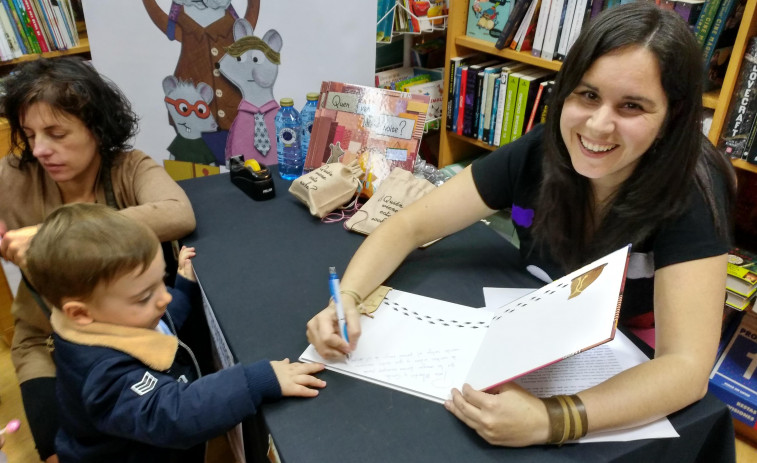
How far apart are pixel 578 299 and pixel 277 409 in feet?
1.66

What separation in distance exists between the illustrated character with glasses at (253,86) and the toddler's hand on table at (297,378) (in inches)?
47.0

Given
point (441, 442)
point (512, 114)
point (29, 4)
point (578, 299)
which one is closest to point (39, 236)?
point (441, 442)

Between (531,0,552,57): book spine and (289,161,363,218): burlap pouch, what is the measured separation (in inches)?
39.2

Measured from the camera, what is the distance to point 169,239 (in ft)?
4.27

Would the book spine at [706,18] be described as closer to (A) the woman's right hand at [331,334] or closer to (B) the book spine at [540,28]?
(B) the book spine at [540,28]

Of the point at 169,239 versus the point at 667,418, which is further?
the point at 169,239

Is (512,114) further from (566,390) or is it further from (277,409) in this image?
(277,409)

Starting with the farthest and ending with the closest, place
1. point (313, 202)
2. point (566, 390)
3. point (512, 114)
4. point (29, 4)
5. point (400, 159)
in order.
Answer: point (512, 114), point (29, 4), point (400, 159), point (313, 202), point (566, 390)

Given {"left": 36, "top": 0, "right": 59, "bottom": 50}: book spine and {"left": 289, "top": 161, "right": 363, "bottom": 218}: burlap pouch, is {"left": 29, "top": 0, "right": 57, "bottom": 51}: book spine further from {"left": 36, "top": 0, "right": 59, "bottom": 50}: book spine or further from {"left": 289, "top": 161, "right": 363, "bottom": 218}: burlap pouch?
{"left": 289, "top": 161, "right": 363, "bottom": 218}: burlap pouch

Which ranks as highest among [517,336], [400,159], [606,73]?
[606,73]

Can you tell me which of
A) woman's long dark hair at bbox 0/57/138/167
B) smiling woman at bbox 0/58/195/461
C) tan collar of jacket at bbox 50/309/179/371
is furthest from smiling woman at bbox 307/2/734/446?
woman's long dark hair at bbox 0/57/138/167

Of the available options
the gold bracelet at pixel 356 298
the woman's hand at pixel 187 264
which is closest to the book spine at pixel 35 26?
the woman's hand at pixel 187 264

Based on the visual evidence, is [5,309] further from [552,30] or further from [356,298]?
[552,30]

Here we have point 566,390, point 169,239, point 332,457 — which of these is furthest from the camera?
point 169,239
